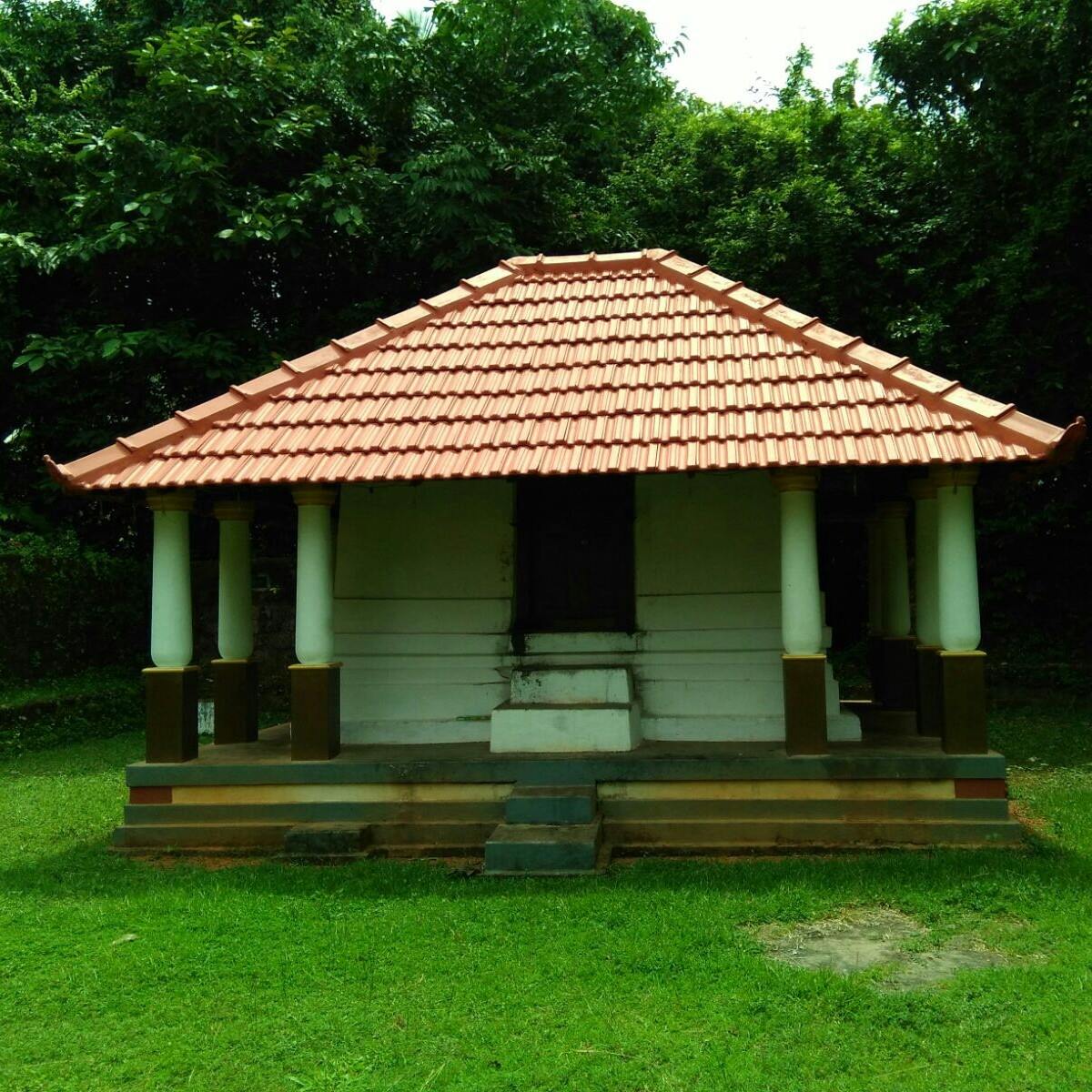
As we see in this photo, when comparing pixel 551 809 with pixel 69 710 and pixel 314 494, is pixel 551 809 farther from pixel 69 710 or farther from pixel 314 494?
pixel 69 710

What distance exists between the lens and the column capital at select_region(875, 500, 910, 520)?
9203 mm

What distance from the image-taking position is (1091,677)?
1265cm

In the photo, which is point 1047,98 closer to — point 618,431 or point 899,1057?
point 618,431

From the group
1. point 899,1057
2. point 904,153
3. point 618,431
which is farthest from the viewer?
point 904,153

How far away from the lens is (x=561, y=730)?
7133 millimetres

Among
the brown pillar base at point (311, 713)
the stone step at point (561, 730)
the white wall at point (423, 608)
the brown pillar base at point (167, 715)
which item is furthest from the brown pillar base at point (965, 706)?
the brown pillar base at point (167, 715)

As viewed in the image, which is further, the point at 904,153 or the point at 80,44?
the point at 80,44

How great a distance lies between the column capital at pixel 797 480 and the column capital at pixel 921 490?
1.36 metres

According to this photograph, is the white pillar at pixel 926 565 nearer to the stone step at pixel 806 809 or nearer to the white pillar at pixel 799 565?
the white pillar at pixel 799 565

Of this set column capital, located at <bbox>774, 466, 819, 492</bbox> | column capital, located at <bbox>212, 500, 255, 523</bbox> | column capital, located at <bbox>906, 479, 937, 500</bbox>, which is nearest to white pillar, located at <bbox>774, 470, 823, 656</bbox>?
column capital, located at <bbox>774, 466, 819, 492</bbox>

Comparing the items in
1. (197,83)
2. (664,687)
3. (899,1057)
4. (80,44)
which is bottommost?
(899,1057)

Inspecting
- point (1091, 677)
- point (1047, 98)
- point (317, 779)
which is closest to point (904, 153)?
point (1047, 98)

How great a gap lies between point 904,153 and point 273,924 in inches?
509

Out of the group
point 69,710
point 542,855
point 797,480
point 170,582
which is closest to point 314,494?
point 170,582
